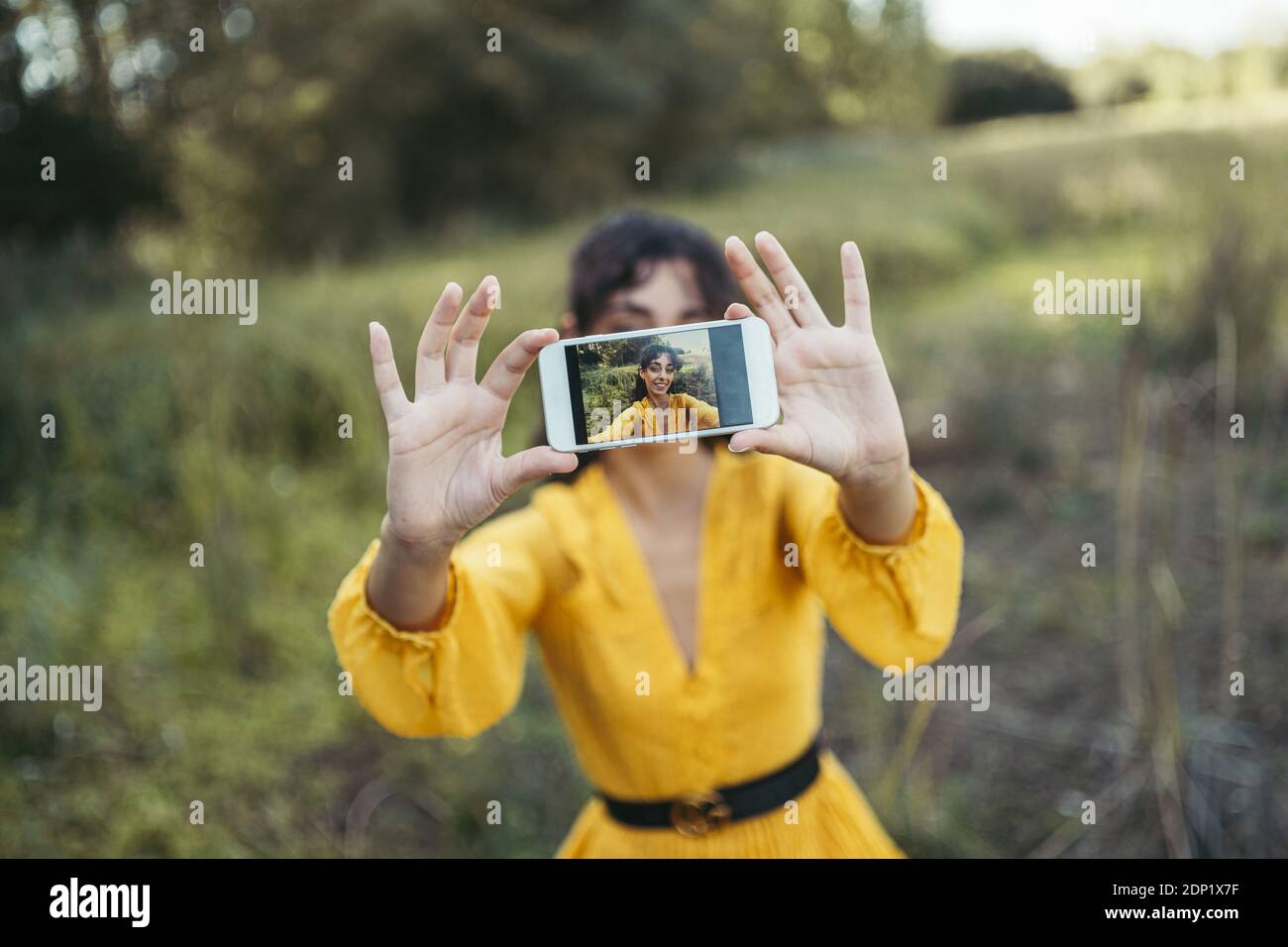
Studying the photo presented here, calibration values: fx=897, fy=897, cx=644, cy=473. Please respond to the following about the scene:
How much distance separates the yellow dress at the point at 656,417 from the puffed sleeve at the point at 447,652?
0.33 m

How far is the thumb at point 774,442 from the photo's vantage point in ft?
3.38

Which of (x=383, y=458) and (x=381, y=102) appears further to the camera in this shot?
(x=381, y=102)

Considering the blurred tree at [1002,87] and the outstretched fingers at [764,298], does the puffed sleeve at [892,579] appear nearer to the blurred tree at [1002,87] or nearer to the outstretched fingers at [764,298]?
the outstretched fingers at [764,298]

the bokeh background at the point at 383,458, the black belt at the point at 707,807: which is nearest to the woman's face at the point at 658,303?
→ the black belt at the point at 707,807

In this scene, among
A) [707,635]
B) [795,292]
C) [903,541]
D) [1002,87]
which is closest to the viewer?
[795,292]

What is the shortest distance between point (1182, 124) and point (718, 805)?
10958 millimetres

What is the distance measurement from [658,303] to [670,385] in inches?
12.3

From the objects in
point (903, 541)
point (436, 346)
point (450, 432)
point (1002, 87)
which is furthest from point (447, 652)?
point (1002, 87)

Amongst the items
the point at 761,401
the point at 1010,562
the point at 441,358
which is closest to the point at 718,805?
the point at 761,401

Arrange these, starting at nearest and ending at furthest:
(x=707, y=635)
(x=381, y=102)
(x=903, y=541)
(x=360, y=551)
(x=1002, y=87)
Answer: (x=903, y=541) < (x=707, y=635) < (x=360, y=551) < (x=381, y=102) < (x=1002, y=87)

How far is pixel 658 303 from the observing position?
1.37 meters

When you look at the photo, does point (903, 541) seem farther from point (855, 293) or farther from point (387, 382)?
point (387, 382)

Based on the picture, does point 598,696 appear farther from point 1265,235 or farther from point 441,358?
point 1265,235

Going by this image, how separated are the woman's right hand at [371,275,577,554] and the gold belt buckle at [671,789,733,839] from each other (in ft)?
2.04
